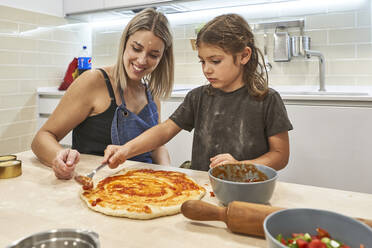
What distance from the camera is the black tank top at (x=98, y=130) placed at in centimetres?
140

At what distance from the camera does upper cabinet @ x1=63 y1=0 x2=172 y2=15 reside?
8.44 ft

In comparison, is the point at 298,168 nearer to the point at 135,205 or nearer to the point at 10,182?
the point at 135,205

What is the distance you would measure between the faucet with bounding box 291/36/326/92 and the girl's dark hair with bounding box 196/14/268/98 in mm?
1083

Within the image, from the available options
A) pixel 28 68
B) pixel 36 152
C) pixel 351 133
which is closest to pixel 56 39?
pixel 28 68

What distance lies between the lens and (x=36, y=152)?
48.3 inches

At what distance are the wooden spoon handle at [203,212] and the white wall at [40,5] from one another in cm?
249

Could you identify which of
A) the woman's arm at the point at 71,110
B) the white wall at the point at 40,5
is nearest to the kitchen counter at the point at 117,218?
the woman's arm at the point at 71,110

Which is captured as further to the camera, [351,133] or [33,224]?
[351,133]

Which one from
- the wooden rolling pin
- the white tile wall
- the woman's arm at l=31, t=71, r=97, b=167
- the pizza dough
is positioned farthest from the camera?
the white tile wall

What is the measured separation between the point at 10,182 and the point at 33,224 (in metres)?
0.34

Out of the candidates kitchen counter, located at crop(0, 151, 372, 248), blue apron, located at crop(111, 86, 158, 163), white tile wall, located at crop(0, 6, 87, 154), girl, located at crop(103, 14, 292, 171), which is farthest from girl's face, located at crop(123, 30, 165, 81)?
white tile wall, located at crop(0, 6, 87, 154)

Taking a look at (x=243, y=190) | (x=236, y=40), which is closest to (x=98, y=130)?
(x=236, y=40)

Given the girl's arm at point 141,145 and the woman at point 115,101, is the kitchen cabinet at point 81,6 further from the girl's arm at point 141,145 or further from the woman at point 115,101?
the girl's arm at point 141,145

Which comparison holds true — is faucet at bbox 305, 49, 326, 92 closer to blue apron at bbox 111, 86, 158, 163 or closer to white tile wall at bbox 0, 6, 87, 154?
blue apron at bbox 111, 86, 158, 163
